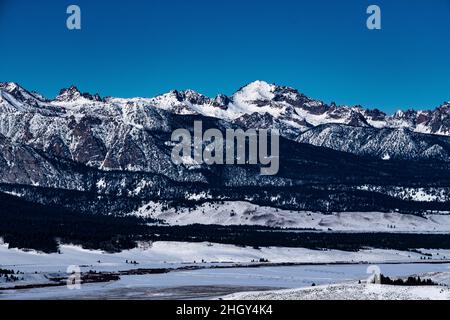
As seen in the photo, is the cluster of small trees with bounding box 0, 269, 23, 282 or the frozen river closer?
the frozen river

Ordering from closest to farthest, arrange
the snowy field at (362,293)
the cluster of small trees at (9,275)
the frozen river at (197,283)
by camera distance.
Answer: the snowy field at (362,293)
the frozen river at (197,283)
the cluster of small trees at (9,275)

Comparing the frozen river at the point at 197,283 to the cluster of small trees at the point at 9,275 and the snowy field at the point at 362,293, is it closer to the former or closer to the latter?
the cluster of small trees at the point at 9,275

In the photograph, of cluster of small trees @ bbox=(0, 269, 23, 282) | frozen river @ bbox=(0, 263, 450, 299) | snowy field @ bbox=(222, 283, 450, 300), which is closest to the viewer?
snowy field @ bbox=(222, 283, 450, 300)

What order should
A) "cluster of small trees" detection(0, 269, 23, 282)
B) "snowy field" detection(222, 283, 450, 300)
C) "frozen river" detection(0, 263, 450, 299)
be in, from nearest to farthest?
"snowy field" detection(222, 283, 450, 300)
"frozen river" detection(0, 263, 450, 299)
"cluster of small trees" detection(0, 269, 23, 282)

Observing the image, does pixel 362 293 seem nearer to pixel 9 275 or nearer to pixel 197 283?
pixel 197 283

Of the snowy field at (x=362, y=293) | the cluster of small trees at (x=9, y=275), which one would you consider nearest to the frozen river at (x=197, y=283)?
the cluster of small trees at (x=9, y=275)

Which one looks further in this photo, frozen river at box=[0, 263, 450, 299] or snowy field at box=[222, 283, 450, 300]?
frozen river at box=[0, 263, 450, 299]

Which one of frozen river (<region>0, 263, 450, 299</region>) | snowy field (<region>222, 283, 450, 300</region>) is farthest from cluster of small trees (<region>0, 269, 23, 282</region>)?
snowy field (<region>222, 283, 450, 300</region>)

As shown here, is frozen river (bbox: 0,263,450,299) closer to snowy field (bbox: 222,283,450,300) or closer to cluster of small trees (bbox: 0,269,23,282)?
cluster of small trees (bbox: 0,269,23,282)

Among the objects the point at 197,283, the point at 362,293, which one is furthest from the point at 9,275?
the point at 362,293

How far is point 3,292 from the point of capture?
121m

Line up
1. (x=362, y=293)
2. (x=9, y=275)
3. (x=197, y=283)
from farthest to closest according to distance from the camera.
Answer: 1. (x=9, y=275)
2. (x=197, y=283)
3. (x=362, y=293)
